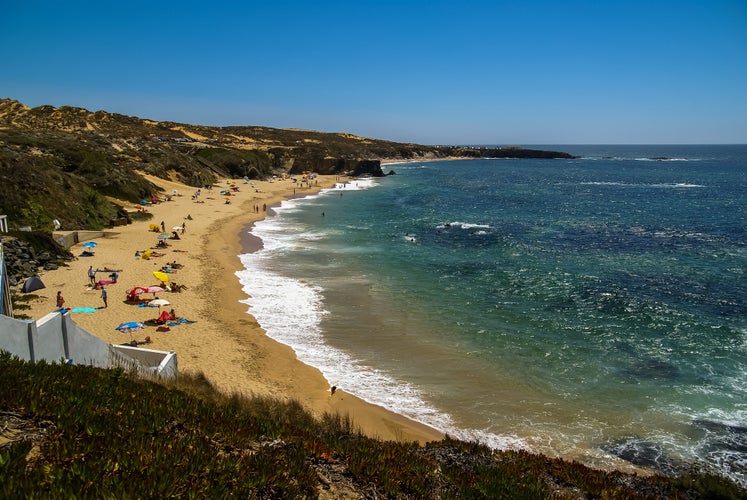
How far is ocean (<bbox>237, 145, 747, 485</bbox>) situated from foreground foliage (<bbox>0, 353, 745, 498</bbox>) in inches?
172

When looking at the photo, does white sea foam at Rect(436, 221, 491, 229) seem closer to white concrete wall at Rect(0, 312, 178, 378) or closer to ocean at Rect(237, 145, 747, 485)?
ocean at Rect(237, 145, 747, 485)

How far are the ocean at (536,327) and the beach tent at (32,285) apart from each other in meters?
9.40

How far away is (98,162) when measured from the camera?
158 ft

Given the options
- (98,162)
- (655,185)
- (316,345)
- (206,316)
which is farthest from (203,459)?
(655,185)

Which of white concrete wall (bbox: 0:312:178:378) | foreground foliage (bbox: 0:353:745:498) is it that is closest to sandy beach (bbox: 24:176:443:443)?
white concrete wall (bbox: 0:312:178:378)

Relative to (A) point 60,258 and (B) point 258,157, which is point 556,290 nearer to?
(A) point 60,258

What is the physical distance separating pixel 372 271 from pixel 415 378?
13.5 m

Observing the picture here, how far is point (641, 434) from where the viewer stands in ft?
43.8

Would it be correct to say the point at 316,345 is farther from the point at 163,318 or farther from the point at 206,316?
the point at 163,318

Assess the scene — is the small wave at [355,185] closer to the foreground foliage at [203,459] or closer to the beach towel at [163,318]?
the beach towel at [163,318]

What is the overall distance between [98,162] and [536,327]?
46.7 m

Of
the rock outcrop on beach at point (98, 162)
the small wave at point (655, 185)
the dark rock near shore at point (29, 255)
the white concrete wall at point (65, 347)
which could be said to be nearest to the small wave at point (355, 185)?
A: the rock outcrop on beach at point (98, 162)

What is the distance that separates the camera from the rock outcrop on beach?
33.2m

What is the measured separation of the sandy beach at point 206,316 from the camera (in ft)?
47.4
